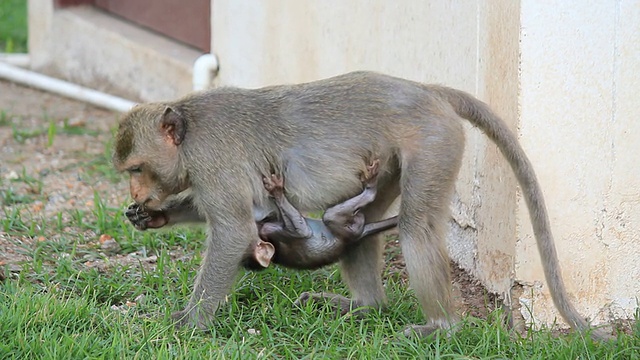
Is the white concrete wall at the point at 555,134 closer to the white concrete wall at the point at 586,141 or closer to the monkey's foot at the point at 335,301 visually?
the white concrete wall at the point at 586,141

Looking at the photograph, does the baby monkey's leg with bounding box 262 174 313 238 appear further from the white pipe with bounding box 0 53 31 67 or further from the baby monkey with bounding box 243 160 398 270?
the white pipe with bounding box 0 53 31 67

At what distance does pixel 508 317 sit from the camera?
18.5ft

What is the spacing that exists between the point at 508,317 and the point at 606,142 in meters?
0.98

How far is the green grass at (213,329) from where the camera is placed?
5117 mm

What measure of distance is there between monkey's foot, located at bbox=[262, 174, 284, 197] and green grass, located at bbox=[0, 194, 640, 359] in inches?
23.9

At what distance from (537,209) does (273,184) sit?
4.13ft

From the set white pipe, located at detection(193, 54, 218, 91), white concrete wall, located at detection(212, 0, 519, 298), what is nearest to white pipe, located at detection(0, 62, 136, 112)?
white pipe, located at detection(193, 54, 218, 91)

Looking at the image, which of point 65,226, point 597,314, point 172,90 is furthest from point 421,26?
point 172,90

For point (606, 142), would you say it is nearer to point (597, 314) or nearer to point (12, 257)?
point (597, 314)

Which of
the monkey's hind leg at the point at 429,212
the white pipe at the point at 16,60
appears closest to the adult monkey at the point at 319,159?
the monkey's hind leg at the point at 429,212

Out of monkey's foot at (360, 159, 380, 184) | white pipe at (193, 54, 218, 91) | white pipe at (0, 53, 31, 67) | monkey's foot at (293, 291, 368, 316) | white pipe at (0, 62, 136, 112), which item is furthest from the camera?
white pipe at (0, 53, 31, 67)

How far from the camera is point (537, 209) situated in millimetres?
5250

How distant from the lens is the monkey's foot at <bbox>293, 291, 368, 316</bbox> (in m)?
5.79

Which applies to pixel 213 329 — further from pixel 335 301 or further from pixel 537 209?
pixel 537 209
